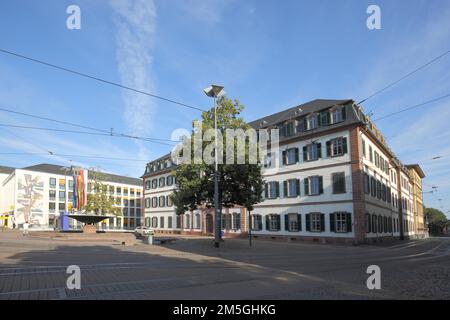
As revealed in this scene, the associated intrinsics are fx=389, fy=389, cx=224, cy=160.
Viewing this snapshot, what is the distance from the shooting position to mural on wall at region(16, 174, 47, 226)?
88.7 m

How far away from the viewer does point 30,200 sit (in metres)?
90.4

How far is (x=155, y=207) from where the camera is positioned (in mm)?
69188

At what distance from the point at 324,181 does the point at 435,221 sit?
3962 inches

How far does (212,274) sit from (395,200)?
164 feet

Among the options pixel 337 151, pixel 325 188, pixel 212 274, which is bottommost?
pixel 212 274

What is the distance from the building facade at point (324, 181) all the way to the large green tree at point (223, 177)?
362 cm

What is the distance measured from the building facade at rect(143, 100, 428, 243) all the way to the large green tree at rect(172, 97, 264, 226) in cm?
362

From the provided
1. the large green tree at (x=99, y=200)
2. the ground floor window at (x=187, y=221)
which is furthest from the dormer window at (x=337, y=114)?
the large green tree at (x=99, y=200)

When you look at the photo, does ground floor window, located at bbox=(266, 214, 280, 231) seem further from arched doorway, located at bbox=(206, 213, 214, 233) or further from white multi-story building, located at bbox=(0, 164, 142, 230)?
white multi-story building, located at bbox=(0, 164, 142, 230)

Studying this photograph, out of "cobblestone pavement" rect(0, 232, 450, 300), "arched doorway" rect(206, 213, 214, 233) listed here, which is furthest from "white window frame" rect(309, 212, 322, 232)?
"cobblestone pavement" rect(0, 232, 450, 300)

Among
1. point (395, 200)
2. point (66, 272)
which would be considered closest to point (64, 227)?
point (66, 272)

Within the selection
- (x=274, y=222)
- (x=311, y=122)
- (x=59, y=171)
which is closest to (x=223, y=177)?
(x=311, y=122)
